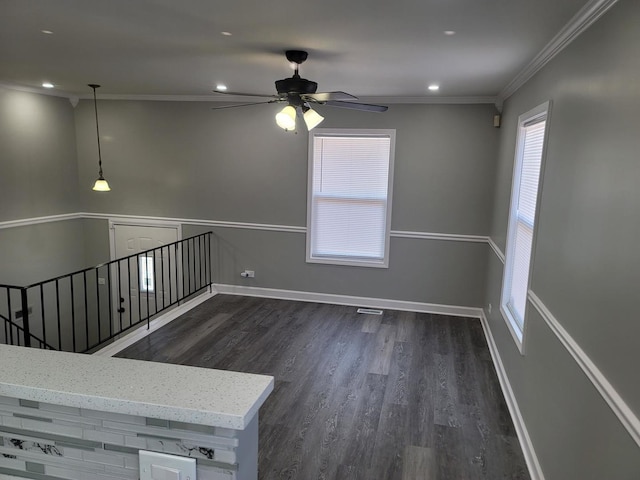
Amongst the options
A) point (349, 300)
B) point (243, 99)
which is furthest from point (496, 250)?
point (243, 99)

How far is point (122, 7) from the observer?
2354 millimetres

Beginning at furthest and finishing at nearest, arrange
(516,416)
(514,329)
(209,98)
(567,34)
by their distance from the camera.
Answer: (209,98), (514,329), (516,416), (567,34)

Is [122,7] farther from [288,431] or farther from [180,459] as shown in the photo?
[288,431]

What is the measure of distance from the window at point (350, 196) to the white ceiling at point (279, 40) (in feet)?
3.03

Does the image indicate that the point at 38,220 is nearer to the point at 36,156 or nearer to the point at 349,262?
the point at 36,156

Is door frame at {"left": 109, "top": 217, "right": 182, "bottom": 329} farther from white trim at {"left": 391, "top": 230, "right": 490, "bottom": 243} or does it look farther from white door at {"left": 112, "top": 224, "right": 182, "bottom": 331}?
white trim at {"left": 391, "top": 230, "right": 490, "bottom": 243}

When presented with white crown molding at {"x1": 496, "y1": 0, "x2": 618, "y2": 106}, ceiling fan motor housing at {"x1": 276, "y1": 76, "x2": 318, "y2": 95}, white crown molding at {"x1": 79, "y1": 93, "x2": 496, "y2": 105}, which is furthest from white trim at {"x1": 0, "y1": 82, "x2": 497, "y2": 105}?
ceiling fan motor housing at {"x1": 276, "y1": 76, "x2": 318, "y2": 95}

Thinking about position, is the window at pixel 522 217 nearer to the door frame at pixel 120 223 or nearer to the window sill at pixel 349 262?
the window sill at pixel 349 262

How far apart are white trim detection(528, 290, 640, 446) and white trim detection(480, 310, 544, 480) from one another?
810 mm

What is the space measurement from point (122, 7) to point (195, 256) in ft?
12.8

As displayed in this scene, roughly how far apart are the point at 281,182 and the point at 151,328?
230 centimetres

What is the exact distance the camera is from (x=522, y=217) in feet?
11.5

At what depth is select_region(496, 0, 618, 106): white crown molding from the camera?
6.54ft

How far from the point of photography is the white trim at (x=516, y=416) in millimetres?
2542
